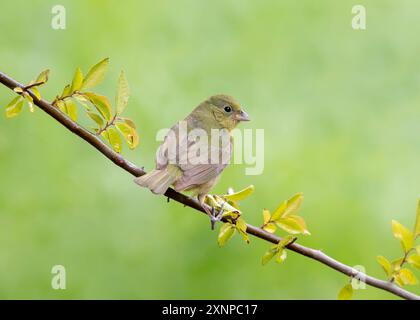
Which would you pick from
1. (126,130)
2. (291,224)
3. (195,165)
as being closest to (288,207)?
(291,224)

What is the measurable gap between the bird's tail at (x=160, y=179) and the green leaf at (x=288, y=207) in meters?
0.47

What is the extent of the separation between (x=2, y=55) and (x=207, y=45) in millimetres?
1357

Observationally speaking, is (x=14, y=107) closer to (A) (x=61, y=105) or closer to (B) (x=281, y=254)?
(A) (x=61, y=105)

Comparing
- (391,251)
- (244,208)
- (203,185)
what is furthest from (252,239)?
(203,185)

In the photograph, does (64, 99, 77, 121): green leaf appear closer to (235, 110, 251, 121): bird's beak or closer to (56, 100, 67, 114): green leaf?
(56, 100, 67, 114): green leaf

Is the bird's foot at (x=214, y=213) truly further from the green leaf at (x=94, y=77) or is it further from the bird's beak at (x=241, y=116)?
the bird's beak at (x=241, y=116)

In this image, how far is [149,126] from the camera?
13.9 feet

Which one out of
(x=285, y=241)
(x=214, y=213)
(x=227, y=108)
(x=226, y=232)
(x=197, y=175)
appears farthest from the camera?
(x=227, y=108)

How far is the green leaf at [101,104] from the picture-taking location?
1.87 metres

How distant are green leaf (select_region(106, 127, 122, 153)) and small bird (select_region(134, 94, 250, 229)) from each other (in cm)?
38

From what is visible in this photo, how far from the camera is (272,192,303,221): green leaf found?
1954 millimetres

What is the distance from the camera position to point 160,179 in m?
2.42

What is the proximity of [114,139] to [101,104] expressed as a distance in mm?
101

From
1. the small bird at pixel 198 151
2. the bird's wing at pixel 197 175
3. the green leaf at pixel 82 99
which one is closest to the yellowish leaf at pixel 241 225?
the small bird at pixel 198 151
